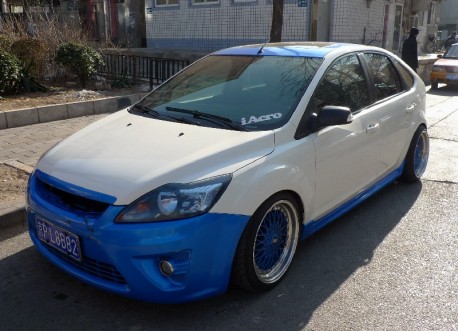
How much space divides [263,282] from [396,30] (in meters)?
19.7

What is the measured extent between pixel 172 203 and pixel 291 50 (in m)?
2.04

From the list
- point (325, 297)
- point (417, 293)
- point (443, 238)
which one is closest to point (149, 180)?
point (325, 297)

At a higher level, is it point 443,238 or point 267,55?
point 267,55

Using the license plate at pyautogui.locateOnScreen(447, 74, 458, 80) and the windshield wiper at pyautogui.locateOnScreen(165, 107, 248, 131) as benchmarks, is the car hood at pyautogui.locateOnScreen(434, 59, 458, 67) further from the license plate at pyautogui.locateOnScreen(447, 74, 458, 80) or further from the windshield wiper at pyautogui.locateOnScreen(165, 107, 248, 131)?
the windshield wiper at pyautogui.locateOnScreen(165, 107, 248, 131)

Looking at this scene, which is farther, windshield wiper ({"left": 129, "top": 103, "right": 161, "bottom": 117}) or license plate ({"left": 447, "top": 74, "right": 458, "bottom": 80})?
license plate ({"left": 447, "top": 74, "right": 458, "bottom": 80})

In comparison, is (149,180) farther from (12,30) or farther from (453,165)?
(12,30)

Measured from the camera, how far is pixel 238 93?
3.64 m

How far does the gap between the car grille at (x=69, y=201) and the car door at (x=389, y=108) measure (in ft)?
8.54

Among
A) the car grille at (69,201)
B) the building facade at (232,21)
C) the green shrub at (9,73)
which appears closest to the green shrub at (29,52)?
the green shrub at (9,73)

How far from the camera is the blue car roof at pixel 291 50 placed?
3.85m

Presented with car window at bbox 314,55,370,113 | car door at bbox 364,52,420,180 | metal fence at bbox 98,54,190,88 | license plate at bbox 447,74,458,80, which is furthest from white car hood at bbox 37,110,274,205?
license plate at bbox 447,74,458,80

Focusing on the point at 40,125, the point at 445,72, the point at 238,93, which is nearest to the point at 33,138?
the point at 40,125

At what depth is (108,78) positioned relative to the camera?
10648mm

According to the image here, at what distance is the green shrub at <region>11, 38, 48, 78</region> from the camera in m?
8.80
